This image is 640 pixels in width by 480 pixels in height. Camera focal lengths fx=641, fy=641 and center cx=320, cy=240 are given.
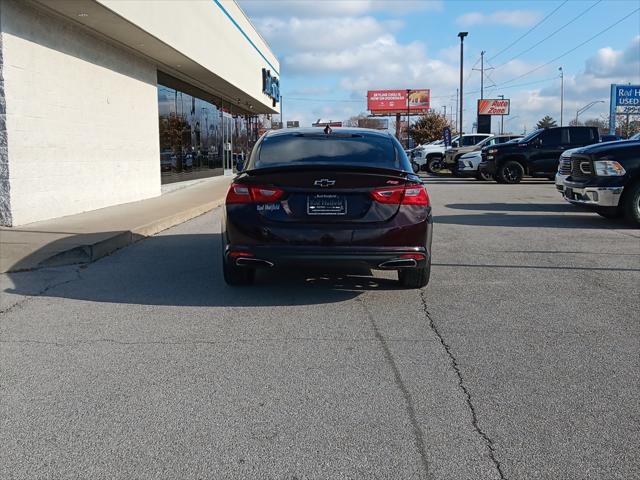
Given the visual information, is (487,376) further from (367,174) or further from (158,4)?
(158,4)

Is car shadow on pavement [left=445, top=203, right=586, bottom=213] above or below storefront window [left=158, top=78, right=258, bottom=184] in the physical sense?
below

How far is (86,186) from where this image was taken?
1340 centimetres

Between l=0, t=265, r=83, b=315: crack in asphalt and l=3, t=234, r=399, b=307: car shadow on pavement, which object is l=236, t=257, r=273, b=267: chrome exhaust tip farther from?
l=0, t=265, r=83, b=315: crack in asphalt

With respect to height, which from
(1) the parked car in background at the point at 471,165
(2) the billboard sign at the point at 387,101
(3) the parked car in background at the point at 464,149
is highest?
(2) the billboard sign at the point at 387,101

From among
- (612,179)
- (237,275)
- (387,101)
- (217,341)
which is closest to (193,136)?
(612,179)

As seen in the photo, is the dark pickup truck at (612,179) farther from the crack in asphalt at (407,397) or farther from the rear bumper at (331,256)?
the crack in asphalt at (407,397)

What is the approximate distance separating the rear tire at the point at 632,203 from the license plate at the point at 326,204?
7.54 m

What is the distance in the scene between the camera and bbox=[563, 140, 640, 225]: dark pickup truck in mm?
11297

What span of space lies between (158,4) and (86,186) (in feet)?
14.6

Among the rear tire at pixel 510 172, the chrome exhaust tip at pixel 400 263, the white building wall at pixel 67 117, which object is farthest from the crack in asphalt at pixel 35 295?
the rear tire at pixel 510 172

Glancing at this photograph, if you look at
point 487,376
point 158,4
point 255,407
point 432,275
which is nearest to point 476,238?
point 432,275

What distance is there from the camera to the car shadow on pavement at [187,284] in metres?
6.49

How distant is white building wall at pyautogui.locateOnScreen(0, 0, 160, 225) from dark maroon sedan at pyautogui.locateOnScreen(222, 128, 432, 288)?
20.6 feet

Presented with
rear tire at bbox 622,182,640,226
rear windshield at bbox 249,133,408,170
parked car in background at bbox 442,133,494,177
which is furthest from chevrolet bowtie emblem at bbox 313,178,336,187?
parked car in background at bbox 442,133,494,177
